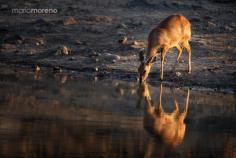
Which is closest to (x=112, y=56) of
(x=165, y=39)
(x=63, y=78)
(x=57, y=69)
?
(x=57, y=69)

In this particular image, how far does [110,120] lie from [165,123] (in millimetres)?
986

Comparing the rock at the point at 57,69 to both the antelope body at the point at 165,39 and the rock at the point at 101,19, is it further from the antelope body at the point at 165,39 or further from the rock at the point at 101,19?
the rock at the point at 101,19

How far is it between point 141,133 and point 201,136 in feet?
3.35

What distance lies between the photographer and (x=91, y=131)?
11.7m

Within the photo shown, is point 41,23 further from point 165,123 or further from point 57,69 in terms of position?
point 165,123

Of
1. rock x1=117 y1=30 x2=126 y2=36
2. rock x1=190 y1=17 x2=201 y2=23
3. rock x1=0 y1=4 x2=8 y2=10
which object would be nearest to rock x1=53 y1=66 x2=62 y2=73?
rock x1=117 y1=30 x2=126 y2=36

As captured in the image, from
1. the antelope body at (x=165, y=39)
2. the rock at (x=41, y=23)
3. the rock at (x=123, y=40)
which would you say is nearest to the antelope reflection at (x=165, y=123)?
the antelope body at (x=165, y=39)

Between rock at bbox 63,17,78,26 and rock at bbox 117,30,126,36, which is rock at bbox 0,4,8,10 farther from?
rock at bbox 117,30,126,36

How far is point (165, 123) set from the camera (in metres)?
13.0

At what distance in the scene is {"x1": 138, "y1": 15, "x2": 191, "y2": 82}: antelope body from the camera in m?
19.1

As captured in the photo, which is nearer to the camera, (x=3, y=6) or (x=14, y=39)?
(x=14, y=39)

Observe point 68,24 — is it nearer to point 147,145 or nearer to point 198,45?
point 198,45

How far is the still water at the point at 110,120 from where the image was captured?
1042cm

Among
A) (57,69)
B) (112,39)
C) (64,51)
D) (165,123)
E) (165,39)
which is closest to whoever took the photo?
(165,123)
